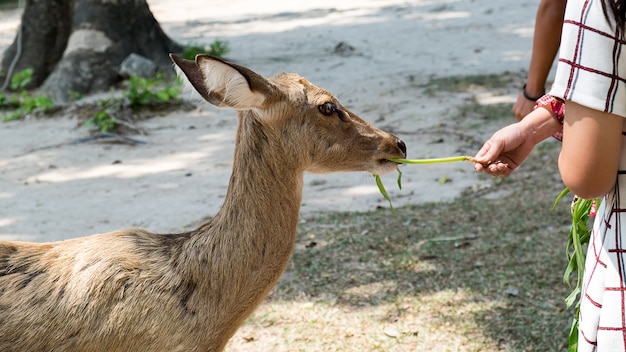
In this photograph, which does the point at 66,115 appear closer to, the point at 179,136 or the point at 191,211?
the point at 179,136

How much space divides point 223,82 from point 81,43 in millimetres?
7348

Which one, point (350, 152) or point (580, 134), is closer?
point (580, 134)

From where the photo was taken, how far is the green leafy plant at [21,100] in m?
9.02

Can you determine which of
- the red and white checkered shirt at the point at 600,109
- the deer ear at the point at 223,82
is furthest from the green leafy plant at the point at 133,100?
the red and white checkered shirt at the point at 600,109

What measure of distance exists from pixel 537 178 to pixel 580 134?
462cm

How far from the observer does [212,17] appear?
14.7 meters

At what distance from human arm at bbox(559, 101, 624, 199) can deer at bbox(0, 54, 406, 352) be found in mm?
1202

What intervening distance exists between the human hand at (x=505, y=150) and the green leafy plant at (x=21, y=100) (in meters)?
7.37

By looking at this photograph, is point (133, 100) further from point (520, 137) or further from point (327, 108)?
point (520, 137)

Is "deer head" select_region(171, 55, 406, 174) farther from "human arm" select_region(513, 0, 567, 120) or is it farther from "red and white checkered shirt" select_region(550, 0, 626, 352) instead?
"red and white checkered shirt" select_region(550, 0, 626, 352)

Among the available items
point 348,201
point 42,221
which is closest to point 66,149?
point 42,221

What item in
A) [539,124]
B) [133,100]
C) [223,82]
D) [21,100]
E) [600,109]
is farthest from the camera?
[21,100]

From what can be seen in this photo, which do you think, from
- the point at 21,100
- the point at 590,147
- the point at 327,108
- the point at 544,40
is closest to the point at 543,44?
the point at 544,40

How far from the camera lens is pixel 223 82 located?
8.82 feet
